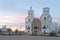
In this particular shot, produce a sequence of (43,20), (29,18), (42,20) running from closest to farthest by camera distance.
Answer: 1. (43,20)
2. (42,20)
3. (29,18)

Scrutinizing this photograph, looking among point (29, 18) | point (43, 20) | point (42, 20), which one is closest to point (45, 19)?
point (43, 20)

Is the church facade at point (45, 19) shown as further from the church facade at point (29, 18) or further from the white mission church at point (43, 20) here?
the church facade at point (29, 18)

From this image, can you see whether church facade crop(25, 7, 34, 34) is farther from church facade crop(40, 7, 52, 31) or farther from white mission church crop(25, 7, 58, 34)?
church facade crop(40, 7, 52, 31)

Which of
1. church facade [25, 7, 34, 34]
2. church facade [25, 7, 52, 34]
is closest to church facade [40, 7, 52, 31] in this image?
church facade [25, 7, 52, 34]

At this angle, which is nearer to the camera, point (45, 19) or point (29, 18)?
point (45, 19)

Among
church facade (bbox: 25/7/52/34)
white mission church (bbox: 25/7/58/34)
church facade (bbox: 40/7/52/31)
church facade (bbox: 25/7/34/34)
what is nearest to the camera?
white mission church (bbox: 25/7/58/34)

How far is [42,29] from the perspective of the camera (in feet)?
252

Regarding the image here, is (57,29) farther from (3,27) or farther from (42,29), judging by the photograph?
(3,27)

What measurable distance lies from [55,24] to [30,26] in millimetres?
11291

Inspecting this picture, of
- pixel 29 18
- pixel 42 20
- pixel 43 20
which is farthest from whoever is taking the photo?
pixel 29 18

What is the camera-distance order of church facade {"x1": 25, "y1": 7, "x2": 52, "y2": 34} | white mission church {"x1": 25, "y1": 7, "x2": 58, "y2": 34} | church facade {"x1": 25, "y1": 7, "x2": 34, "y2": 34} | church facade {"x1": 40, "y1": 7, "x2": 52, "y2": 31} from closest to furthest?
white mission church {"x1": 25, "y1": 7, "x2": 58, "y2": 34} → church facade {"x1": 40, "y1": 7, "x2": 52, "y2": 31} → church facade {"x1": 25, "y1": 7, "x2": 52, "y2": 34} → church facade {"x1": 25, "y1": 7, "x2": 34, "y2": 34}

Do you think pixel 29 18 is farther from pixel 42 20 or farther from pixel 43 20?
pixel 43 20

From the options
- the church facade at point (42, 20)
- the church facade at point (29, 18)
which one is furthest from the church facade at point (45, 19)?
the church facade at point (29, 18)

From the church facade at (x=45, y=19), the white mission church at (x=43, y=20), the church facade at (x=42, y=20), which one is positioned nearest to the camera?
the white mission church at (x=43, y=20)
